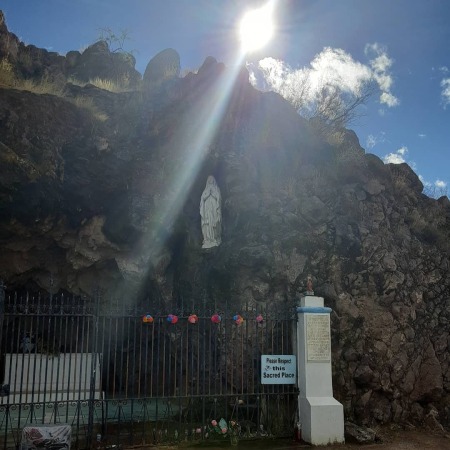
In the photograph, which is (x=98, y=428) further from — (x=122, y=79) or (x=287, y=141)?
(x=122, y=79)

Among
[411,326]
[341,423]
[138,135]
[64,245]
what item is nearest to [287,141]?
[138,135]

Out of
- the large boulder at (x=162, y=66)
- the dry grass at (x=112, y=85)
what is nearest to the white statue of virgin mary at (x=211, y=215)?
the dry grass at (x=112, y=85)

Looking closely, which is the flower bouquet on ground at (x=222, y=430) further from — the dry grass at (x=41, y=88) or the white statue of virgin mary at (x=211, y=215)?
the dry grass at (x=41, y=88)

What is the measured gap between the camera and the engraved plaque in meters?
9.25

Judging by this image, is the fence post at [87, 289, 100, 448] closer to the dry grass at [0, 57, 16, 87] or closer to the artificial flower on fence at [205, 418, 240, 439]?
the artificial flower on fence at [205, 418, 240, 439]

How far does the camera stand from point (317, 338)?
9328mm

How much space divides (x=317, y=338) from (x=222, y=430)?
2.58 m

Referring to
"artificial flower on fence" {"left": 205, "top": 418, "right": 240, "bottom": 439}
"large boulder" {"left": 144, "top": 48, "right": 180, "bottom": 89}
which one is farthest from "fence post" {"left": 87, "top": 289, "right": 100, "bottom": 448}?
"large boulder" {"left": 144, "top": 48, "right": 180, "bottom": 89}

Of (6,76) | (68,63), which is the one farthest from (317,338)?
(68,63)

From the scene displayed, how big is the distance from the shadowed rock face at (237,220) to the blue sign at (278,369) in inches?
54.5

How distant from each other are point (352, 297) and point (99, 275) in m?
7.18

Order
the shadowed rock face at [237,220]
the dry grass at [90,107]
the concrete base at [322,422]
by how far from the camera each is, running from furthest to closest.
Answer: the dry grass at [90,107] < the shadowed rock face at [237,220] < the concrete base at [322,422]

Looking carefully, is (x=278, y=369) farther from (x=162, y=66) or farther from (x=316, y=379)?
(x=162, y=66)

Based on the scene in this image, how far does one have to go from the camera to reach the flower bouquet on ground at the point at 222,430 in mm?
8836
